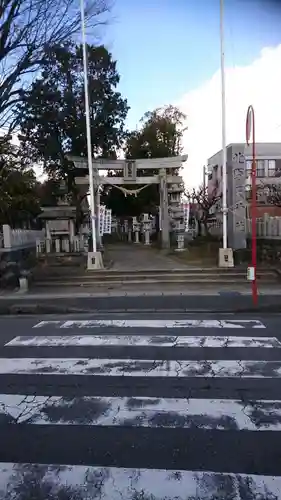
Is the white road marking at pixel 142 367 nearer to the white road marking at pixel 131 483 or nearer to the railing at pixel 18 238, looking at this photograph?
the white road marking at pixel 131 483

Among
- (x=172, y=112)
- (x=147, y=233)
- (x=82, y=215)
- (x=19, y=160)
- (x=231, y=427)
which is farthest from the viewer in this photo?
(x=172, y=112)

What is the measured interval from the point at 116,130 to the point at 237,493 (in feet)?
79.5

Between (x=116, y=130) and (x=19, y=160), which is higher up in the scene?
(x=116, y=130)

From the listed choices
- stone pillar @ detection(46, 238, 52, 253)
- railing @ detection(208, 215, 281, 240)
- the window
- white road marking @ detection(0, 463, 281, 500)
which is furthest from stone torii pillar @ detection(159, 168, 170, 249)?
the window

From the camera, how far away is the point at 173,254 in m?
20.1

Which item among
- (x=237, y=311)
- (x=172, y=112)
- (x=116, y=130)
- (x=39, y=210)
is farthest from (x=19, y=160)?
(x=237, y=311)

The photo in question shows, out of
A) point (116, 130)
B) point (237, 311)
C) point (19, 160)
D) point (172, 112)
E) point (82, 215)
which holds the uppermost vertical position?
point (172, 112)

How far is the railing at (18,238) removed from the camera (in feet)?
54.3

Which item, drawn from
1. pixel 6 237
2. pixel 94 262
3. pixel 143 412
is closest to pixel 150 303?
pixel 94 262

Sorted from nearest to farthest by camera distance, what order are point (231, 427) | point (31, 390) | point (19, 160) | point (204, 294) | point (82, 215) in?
point (231, 427) → point (31, 390) → point (204, 294) → point (19, 160) → point (82, 215)

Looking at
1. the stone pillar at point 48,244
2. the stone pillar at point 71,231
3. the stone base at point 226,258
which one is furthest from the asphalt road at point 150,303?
the stone pillar at point 71,231

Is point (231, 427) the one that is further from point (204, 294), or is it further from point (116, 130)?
point (116, 130)

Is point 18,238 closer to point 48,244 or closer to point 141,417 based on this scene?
point 48,244

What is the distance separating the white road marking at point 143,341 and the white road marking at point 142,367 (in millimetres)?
861
